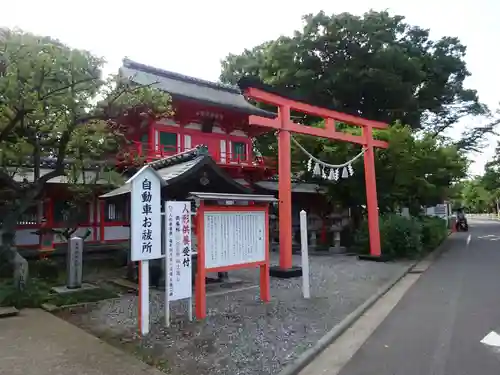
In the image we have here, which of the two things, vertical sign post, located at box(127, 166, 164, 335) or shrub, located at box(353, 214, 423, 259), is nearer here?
vertical sign post, located at box(127, 166, 164, 335)

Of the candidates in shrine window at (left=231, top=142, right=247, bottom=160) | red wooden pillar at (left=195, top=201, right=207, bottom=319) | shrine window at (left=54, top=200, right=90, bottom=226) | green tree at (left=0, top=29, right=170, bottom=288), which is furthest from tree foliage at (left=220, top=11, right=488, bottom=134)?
red wooden pillar at (left=195, top=201, right=207, bottom=319)

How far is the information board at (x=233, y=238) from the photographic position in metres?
6.99

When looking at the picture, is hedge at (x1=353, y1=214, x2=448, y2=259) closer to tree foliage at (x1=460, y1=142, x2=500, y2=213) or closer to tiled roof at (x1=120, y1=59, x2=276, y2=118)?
tiled roof at (x1=120, y1=59, x2=276, y2=118)

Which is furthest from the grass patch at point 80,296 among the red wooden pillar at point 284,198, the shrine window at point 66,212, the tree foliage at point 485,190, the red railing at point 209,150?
the tree foliage at point 485,190

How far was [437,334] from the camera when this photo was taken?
6062 millimetres

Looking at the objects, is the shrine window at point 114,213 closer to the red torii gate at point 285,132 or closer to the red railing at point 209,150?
the red railing at point 209,150

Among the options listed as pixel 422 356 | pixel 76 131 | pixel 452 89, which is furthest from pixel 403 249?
pixel 452 89

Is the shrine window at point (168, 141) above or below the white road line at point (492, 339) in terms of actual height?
above

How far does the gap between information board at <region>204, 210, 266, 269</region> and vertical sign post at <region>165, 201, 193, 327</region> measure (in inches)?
14.0

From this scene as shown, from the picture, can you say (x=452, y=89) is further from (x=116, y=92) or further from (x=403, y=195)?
(x=116, y=92)

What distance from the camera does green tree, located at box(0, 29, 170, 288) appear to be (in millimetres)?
6906

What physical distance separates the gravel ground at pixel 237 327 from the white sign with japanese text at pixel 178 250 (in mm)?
551

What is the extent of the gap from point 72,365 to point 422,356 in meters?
4.25

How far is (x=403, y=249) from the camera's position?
1599 centimetres
